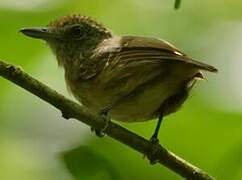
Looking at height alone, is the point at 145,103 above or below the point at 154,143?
below

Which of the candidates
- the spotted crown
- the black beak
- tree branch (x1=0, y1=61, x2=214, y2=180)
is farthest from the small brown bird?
tree branch (x1=0, y1=61, x2=214, y2=180)

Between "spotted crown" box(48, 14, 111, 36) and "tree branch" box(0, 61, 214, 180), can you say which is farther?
"spotted crown" box(48, 14, 111, 36)

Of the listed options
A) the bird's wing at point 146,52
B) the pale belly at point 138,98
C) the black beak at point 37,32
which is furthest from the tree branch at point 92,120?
the pale belly at point 138,98

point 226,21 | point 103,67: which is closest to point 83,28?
point 103,67

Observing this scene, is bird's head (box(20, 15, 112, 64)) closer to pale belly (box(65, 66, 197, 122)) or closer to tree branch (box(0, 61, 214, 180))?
pale belly (box(65, 66, 197, 122))

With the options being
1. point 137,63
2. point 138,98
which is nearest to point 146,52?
point 137,63

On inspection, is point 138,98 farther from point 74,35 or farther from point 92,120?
point 74,35
